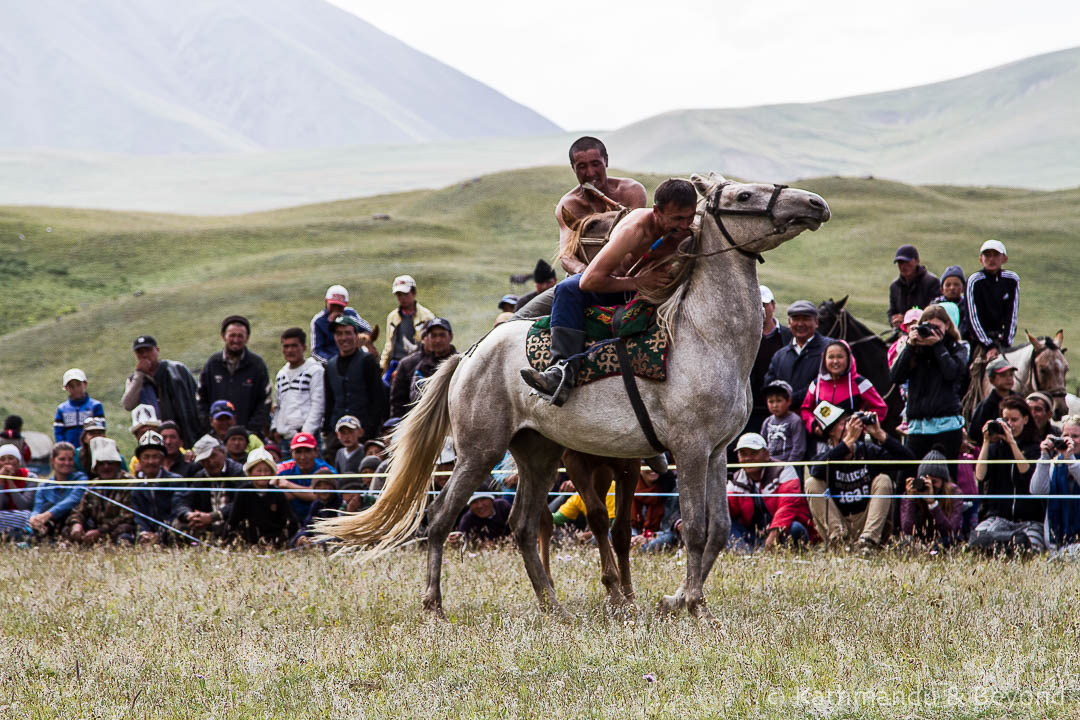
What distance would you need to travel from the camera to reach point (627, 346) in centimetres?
785

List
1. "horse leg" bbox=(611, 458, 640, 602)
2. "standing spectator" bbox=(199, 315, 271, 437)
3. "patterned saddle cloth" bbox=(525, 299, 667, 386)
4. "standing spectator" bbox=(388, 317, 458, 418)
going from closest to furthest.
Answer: "patterned saddle cloth" bbox=(525, 299, 667, 386)
"horse leg" bbox=(611, 458, 640, 602)
"standing spectator" bbox=(388, 317, 458, 418)
"standing spectator" bbox=(199, 315, 271, 437)

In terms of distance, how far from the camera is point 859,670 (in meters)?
6.02

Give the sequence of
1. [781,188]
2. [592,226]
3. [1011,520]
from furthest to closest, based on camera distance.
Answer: [1011,520]
[592,226]
[781,188]

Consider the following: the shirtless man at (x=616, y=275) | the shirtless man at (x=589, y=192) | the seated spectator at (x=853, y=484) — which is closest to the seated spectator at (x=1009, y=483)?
the seated spectator at (x=853, y=484)

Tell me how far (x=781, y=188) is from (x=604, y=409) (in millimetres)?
1822

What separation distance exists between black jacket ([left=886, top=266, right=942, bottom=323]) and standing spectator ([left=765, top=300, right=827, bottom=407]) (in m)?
3.81

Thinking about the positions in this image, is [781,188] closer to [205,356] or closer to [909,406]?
[909,406]

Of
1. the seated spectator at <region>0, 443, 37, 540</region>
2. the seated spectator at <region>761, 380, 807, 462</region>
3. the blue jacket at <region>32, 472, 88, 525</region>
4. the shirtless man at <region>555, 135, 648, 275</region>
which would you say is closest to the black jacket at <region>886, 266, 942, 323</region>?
the seated spectator at <region>761, 380, 807, 462</region>

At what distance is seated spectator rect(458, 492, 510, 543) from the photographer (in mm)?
12188

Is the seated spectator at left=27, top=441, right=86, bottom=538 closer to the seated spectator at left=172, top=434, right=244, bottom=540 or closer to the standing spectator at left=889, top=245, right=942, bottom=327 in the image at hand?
the seated spectator at left=172, top=434, right=244, bottom=540

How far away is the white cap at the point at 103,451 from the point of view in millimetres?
13175

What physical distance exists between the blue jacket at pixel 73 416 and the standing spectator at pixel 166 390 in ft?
1.56

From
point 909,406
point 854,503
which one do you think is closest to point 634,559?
point 854,503

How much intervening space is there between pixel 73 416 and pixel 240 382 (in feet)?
7.06
